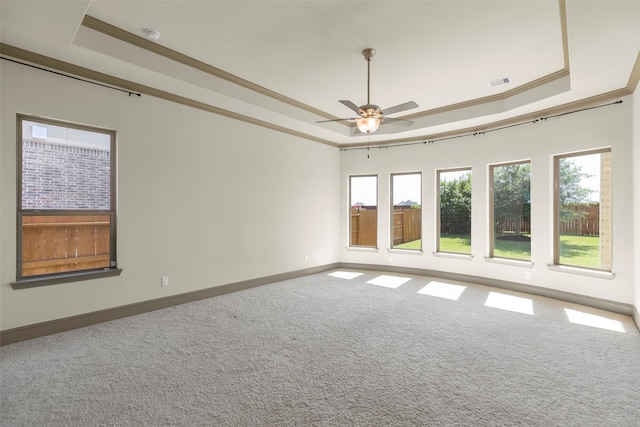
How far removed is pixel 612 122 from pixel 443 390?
435cm

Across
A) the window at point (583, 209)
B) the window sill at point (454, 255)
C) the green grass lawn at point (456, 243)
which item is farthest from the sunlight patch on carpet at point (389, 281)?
the window at point (583, 209)

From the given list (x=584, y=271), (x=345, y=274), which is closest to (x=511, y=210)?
(x=584, y=271)

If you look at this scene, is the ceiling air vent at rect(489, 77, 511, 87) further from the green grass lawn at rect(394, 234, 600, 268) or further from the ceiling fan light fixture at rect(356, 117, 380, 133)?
the green grass lawn at rect(394, 234, 600, 268)

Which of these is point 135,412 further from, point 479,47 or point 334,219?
point 334,219

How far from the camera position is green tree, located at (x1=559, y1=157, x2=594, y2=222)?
4676 millimetres

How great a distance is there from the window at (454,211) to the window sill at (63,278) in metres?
5.58

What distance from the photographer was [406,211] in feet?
22.6

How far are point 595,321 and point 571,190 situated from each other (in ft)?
6.49

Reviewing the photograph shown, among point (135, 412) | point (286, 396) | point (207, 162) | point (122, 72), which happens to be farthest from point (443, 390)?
point (122, 72)

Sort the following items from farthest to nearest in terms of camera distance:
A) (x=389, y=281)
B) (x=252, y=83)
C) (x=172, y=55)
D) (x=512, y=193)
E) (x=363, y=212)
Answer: (x=363, y=212), (x=389, y=281), (x=512, y=193), (x=252, y=83), (x=172, y=55)

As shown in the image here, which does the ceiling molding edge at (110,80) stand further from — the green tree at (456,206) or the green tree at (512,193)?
the green tree at (512,193)

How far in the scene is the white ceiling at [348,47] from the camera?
278cm

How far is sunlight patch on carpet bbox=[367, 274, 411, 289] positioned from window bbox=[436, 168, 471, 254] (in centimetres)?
106

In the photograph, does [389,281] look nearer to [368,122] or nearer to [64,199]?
[368,122]
